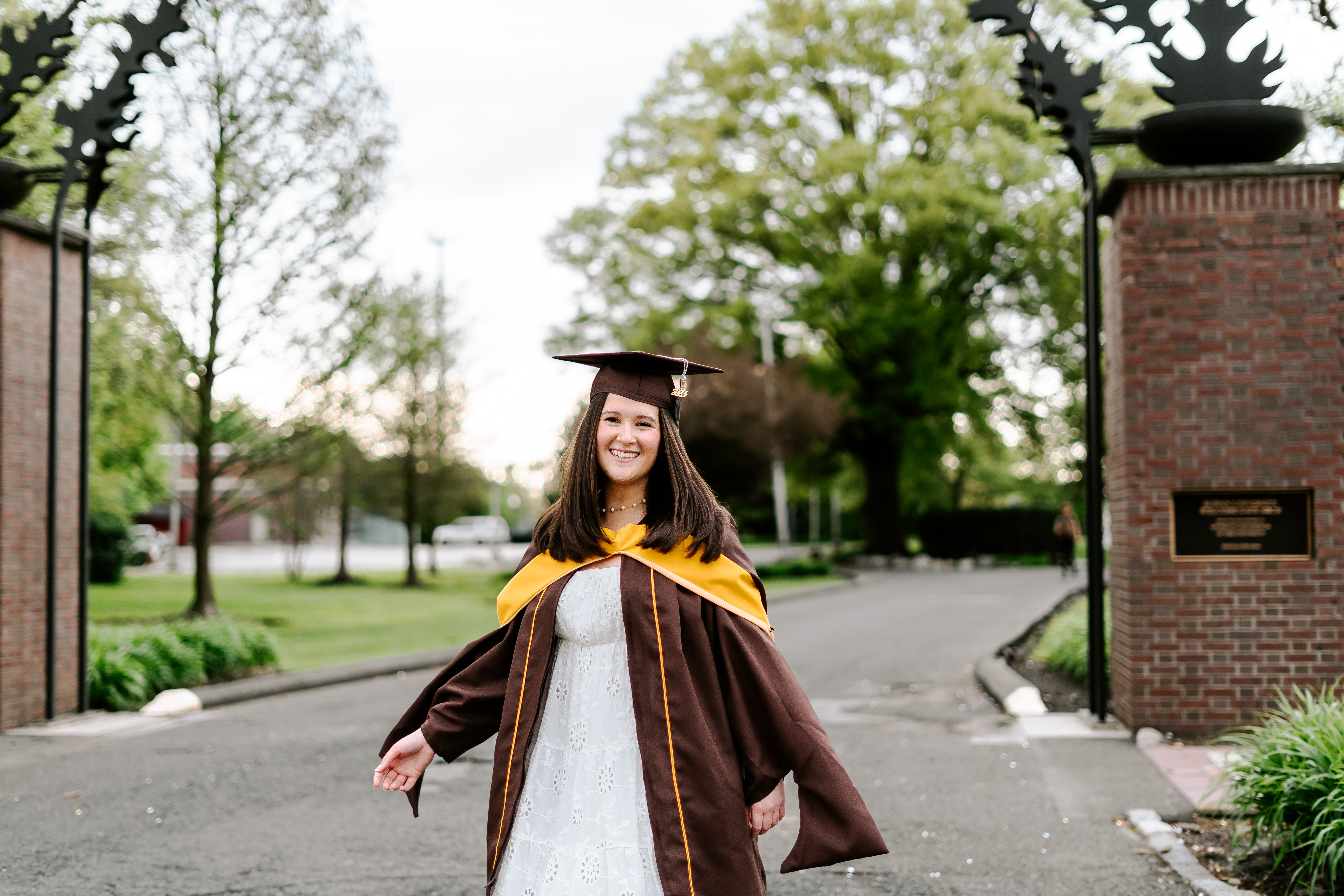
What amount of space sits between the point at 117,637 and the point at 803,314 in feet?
68.1

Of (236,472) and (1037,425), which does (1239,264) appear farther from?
(1037,425)

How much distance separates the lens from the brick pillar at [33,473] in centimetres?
734

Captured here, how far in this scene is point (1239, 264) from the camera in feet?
22.2

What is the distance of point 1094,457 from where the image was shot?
7.12 meters

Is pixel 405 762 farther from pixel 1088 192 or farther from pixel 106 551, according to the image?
pixel 106 551

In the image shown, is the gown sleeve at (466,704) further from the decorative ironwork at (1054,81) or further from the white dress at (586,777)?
the decorative ironwork at (1054,81)

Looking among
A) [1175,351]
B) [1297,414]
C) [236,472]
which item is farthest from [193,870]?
[236,472]

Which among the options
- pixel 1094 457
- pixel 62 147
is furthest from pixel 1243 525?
pixel 62 147

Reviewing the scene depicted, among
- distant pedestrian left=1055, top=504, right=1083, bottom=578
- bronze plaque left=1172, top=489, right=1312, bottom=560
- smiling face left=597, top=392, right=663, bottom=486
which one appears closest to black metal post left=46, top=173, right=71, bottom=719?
smiling face left=597, top=392, right=663, bottom=486

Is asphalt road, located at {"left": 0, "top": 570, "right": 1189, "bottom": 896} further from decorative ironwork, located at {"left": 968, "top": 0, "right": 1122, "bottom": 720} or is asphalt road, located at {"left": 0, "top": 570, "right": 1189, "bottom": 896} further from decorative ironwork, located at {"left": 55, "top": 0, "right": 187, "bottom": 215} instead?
decorative ironwork, located at {"left": 55, "top": 0, "right": 187, "bottom": 215}

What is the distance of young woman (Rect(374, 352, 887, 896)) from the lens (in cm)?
250

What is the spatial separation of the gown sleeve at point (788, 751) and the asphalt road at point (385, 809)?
28 cm

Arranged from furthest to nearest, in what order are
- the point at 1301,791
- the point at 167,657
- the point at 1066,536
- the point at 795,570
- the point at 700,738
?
the point at 795,570 < the point at 1066,536 < the point at 167,657 < the point at 1301,791 < the point at 700,738

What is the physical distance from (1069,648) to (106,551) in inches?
878
